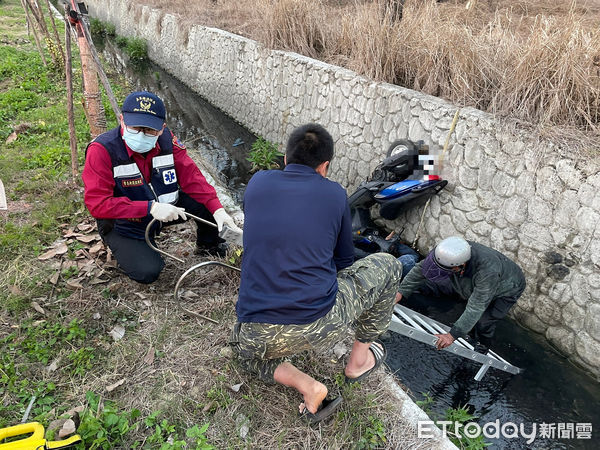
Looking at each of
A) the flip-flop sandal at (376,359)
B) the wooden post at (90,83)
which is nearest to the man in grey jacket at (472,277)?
the flip-flop sandal at (376,359)

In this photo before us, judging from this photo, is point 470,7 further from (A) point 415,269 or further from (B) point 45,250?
(B) point 45,250

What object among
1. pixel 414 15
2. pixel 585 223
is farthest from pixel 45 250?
pixel 414 15

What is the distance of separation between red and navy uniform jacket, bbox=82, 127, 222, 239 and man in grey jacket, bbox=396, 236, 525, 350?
2.09 m

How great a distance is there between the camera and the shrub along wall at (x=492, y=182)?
147 inches

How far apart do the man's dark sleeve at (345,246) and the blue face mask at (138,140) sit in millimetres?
1839

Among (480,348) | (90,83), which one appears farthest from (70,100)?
(480,348)

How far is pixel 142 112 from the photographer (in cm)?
313

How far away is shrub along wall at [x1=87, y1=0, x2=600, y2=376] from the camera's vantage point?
12.3 feet

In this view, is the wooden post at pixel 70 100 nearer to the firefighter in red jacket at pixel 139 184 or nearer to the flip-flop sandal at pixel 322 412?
the firefighter in red jacket at pixel 139 184

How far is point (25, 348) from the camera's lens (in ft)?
9.36

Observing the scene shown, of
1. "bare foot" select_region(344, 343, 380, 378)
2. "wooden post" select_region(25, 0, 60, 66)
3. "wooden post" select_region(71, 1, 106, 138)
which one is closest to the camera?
"bare foot" select_region(344, 343, 380, 378)

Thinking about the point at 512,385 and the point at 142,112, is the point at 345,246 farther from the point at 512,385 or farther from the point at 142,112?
the point at 512,385

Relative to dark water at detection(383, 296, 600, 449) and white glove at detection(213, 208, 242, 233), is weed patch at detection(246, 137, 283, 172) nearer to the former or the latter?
white glove at detection(213, 208, 242, 233)

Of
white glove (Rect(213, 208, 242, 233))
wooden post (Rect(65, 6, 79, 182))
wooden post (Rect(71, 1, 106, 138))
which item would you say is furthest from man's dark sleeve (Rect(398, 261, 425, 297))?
wooden post (Rect(65, 6, 79, 182))
